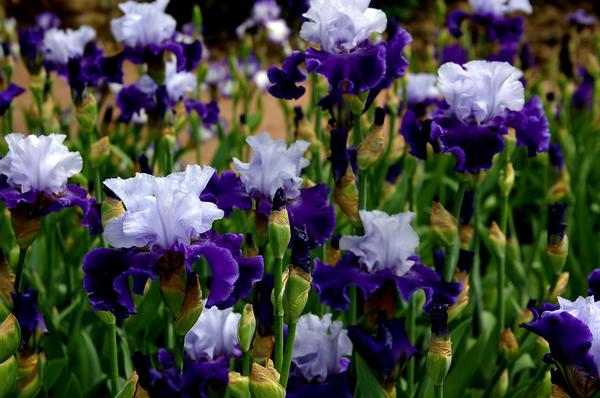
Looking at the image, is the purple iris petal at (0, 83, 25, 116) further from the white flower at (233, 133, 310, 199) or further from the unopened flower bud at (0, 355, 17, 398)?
the unopened flower bud at (0, 355, 17, 398)

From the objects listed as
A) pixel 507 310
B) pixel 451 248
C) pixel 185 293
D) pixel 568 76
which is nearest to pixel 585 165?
pixel 568 76

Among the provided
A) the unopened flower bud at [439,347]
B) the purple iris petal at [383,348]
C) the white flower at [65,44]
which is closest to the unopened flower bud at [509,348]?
the purple iris petal at [383,348]

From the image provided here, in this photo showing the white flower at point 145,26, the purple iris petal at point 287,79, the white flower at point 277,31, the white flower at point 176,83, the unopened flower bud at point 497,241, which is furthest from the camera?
Answer: the white flower at point 277,31

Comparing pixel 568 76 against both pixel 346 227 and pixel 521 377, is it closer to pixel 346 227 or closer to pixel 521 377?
pixel 346 227

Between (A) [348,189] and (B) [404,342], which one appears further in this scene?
(A) [348,189]

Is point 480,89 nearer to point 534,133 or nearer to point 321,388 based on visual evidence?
point 534,133

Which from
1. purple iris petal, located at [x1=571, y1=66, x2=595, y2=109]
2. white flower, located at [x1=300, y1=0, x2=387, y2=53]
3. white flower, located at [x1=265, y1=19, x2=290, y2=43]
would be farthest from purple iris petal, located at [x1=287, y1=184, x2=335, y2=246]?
purple iris petal, located at [x1=571, y1=66, x2=595, y2=109]

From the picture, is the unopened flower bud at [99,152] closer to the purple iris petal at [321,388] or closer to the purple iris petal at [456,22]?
the purple iris petal at [321,388]
